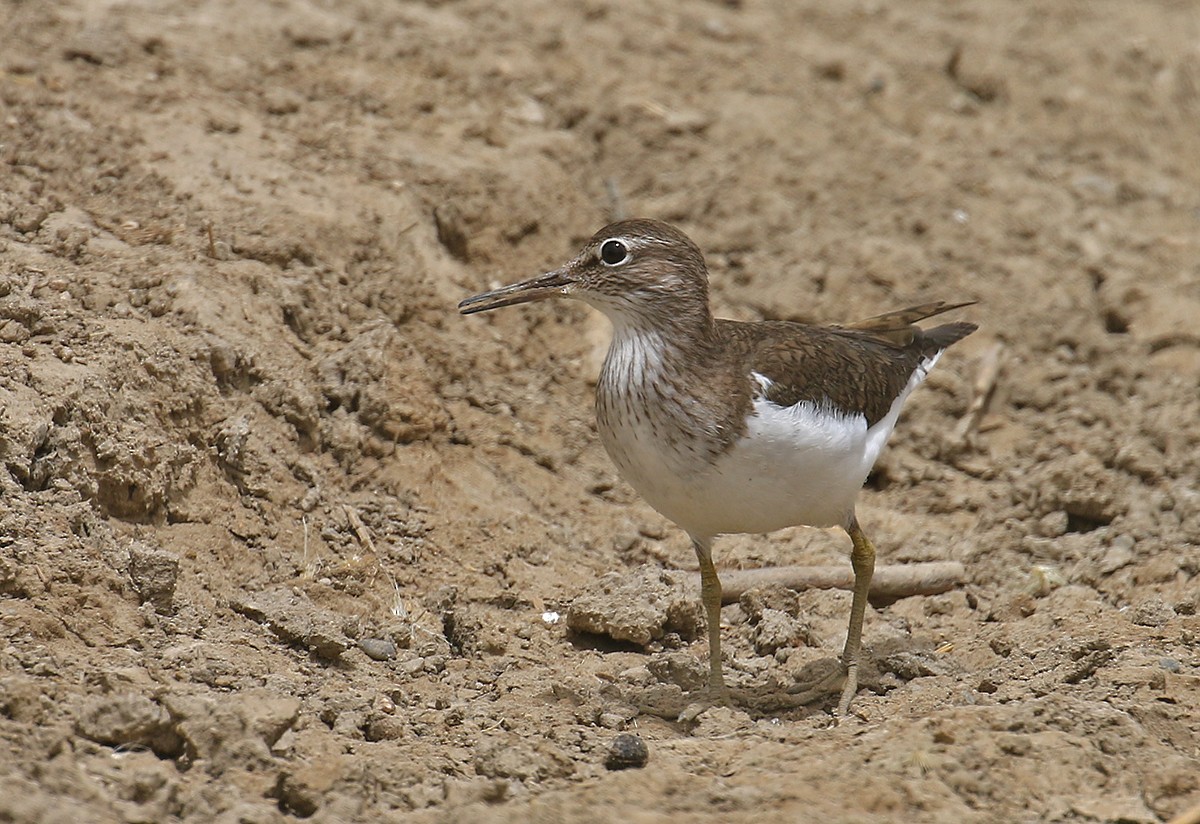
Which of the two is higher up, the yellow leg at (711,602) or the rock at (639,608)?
the yellow leg at (711,602)

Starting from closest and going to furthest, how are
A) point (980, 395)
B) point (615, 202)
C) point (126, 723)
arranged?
point (126, 723) < point (980, 395) < point (615, 202)

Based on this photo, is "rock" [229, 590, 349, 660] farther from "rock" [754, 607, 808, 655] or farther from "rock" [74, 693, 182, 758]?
"rock" [754, 607, 808, 655]

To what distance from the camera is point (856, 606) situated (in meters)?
6.86

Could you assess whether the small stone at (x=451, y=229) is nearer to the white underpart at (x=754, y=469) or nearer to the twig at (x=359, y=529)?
the twig at (x=359, y=529)

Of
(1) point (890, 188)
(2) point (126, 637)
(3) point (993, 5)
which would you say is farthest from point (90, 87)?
(3) point (993, 5)

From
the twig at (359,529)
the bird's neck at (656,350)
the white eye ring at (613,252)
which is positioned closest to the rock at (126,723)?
the twig at (359,529)

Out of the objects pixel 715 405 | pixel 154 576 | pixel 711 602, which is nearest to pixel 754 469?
pixel 715 405

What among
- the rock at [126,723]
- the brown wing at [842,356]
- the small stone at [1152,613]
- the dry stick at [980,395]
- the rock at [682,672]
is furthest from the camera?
the dry stick at [980,395]

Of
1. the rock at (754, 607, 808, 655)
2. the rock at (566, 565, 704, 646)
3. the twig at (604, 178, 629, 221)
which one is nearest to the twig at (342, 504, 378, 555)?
the rock at (566, 565, 704, 646)

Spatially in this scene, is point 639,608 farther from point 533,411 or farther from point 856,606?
point 533,411

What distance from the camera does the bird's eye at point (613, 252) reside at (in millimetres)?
6656

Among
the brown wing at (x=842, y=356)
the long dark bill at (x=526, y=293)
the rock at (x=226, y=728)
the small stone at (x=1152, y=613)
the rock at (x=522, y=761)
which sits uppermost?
the long dark bill at (x=526, y=293)

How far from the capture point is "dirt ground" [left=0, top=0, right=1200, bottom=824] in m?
5.31

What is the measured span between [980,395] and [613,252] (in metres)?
3.47
